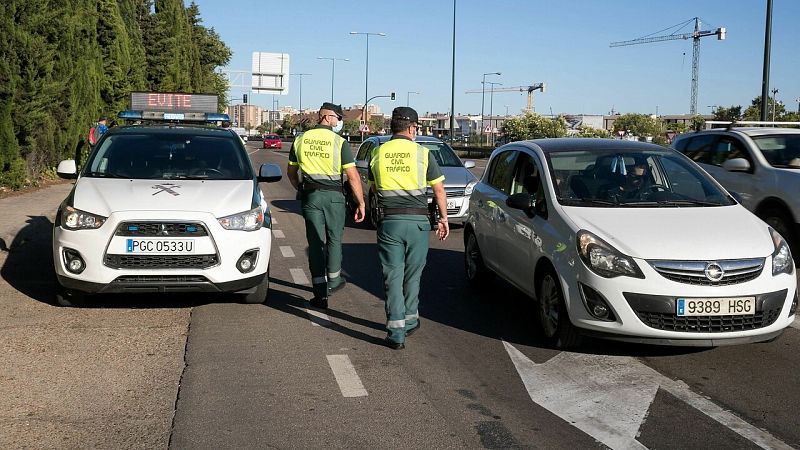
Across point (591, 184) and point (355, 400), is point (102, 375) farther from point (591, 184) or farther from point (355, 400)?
point (591, 184)

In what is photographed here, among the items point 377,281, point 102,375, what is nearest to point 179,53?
point 377,281

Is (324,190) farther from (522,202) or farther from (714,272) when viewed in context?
(714,272)

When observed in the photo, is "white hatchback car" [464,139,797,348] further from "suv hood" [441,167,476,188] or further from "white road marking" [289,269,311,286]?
"suv hood" [441,167,476,188]

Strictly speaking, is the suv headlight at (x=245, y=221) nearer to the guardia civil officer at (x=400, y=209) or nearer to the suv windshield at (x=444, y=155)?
the guardia civil officer at (x=400, y=209)

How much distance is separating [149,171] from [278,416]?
415 centimetres

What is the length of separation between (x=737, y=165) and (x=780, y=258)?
5.01 m

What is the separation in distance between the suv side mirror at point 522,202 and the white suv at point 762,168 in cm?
490

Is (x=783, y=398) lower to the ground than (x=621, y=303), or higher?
lower

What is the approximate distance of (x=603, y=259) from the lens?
5.98m

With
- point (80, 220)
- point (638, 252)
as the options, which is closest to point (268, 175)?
point (80, 220)

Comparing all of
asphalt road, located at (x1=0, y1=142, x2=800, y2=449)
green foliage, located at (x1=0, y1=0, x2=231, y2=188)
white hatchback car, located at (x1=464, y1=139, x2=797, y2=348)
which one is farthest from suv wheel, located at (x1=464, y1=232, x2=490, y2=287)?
green foliage, located at (x1=0, y1=0, x2=231, y2=188)

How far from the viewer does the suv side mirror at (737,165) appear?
10.8 metres

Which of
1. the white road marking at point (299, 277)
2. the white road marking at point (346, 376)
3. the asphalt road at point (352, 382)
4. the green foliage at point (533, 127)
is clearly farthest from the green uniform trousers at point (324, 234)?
the green foliage at point (533, 127)

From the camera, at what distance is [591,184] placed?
7.12 m
